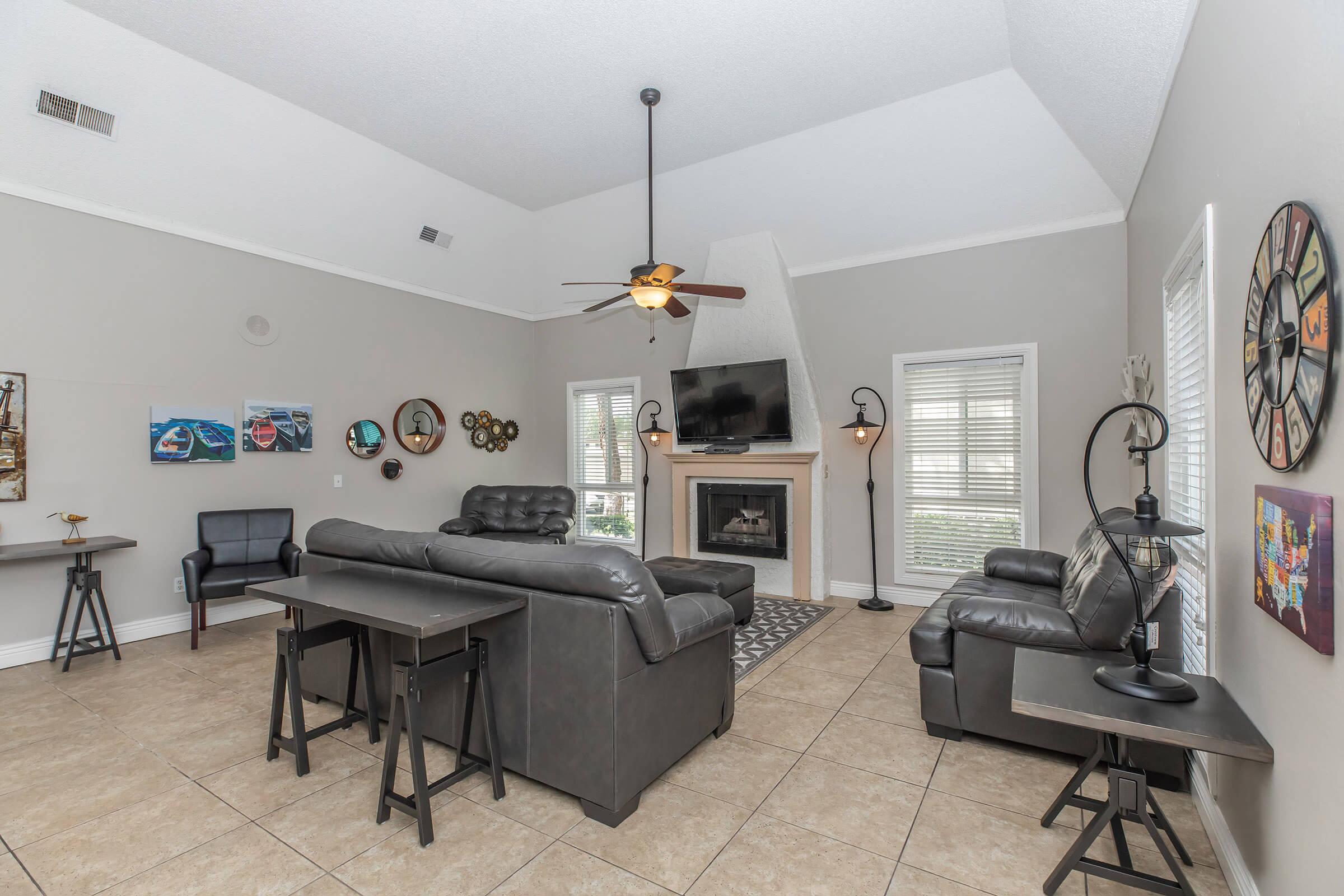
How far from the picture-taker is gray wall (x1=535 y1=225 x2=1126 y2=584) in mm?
4762

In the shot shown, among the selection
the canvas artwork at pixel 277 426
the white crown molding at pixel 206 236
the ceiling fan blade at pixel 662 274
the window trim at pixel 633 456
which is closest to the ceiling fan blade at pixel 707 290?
the ceiling fan blade at pixel 662 274

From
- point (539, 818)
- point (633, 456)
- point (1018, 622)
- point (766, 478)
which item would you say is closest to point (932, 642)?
point (1018, 622)

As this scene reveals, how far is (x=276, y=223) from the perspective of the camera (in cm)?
519

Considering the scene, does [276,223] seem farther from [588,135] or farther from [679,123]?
[679,123]

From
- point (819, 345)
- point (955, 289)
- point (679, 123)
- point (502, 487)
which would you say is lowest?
point (502, 487)

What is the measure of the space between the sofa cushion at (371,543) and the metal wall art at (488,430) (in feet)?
12.3

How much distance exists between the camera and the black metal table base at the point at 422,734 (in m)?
2.21

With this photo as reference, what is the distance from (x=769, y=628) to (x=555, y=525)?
8.62 feet

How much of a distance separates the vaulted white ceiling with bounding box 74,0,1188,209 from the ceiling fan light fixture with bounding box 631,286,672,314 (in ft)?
4.46

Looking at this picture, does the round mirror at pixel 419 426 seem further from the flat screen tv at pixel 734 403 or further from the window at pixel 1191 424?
→ the window at pixel 1191 424

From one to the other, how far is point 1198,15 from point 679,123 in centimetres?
314

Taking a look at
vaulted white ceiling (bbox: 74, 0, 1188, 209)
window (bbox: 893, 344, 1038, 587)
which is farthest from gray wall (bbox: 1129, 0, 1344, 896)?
window (bbox: 893, 344, 1038, 587)

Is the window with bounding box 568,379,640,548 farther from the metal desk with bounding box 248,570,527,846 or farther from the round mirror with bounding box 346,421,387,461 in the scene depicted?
the metal desk with bounding box 248,570,527,846

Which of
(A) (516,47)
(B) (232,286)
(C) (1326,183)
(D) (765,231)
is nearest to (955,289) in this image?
(D) (765,231)
